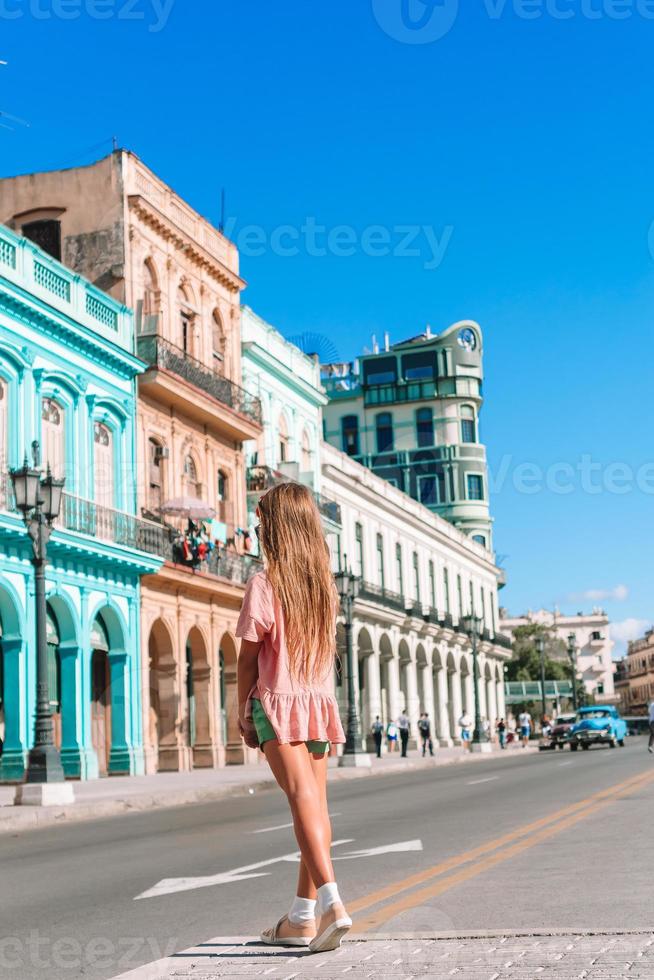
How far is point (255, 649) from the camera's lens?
5.84 meters

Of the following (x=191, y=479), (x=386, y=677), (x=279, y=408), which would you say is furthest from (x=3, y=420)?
(x=386, y=677)

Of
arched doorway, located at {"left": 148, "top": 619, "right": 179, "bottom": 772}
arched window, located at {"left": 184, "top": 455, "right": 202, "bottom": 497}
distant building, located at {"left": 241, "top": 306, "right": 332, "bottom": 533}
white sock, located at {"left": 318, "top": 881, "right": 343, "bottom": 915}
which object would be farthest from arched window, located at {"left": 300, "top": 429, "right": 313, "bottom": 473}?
white sock, located at {"left": 318, "top": 881, "right": 343, "bottom": 915}

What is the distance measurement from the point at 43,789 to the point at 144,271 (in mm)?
19131

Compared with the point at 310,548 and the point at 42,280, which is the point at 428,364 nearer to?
the point at 42,280

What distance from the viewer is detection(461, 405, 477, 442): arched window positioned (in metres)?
86.9

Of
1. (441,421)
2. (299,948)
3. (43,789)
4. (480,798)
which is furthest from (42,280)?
(441,421)

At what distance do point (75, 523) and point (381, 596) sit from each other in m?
28.1

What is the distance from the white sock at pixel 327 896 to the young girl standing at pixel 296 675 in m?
0.02

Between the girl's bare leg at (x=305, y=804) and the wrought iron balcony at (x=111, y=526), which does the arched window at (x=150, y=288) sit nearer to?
the wrought iron balcony at (x=111, y=526)

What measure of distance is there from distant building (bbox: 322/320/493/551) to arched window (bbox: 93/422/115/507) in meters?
52.8

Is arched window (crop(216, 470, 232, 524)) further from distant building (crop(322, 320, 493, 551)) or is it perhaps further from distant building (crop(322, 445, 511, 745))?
distant building (crop(322, 320, 493, 551))

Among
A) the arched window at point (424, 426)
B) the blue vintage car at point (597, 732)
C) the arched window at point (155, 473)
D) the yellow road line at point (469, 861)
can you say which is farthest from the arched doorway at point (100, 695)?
the arched window at point (424, 426)

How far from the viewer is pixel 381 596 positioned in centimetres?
5628

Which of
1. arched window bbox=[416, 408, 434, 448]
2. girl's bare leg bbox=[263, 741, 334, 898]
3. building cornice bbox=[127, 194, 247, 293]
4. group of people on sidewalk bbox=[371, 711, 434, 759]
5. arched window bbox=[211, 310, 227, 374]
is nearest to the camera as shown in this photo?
girl's bare leg bbox=[263, 741, 334, 898]
